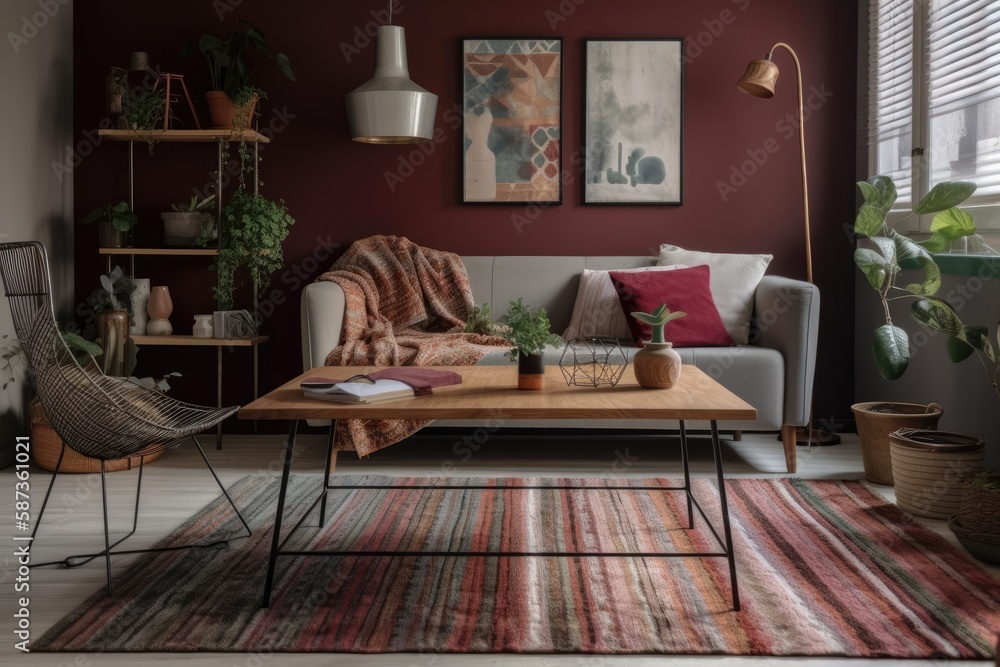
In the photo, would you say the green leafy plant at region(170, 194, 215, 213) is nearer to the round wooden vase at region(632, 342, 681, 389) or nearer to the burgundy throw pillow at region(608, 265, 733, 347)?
the burgundy throw pillow at region(608, 265, 733, 347)

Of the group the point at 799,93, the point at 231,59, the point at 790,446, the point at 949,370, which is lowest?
the point at 790,446

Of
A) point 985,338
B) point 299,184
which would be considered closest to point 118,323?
point 299,184

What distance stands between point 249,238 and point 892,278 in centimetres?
270

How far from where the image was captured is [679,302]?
3.94 meters

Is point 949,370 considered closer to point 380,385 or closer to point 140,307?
point 380,385

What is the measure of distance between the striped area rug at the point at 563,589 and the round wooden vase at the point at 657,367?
0.50m

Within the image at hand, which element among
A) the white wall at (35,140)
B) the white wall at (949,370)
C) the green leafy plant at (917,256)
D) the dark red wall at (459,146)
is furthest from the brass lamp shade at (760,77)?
the white wall at (35,140)

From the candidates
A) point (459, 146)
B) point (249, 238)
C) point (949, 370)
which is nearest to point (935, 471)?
point (949, 370)

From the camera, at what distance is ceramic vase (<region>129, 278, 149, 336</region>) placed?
4285mm

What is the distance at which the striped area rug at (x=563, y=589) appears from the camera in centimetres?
202

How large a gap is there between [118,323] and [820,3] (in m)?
3.58

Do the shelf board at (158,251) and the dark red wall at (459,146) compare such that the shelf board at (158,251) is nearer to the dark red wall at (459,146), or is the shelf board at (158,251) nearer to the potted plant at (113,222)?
the potted plant at (113,222)

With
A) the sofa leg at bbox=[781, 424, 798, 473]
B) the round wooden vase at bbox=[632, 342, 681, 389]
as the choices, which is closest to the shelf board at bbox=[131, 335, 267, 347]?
the round wooden vase at bbox=[632, 342, 681, 389]

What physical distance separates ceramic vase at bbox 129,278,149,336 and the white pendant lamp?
4.03 ft
